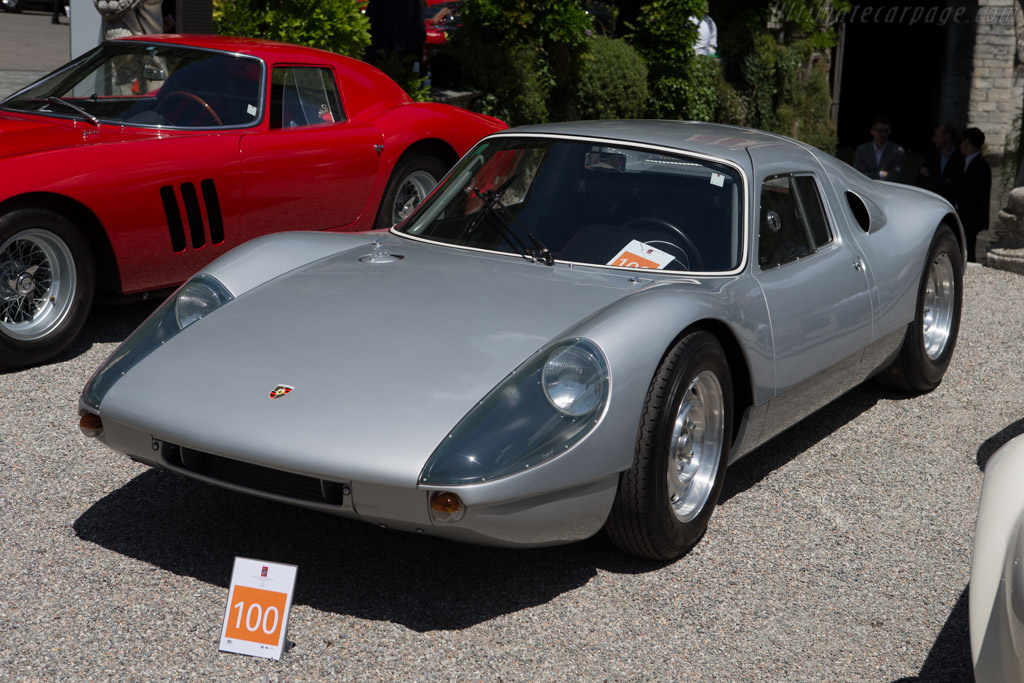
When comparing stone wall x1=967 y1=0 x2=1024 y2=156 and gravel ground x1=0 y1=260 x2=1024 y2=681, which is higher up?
stone wall x1=967 y1=0 x2=1024 y2=156

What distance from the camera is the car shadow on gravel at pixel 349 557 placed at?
3.18 metres

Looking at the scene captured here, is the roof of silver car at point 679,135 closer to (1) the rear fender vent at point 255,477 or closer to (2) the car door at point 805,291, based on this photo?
(2) the car door at point 805,291

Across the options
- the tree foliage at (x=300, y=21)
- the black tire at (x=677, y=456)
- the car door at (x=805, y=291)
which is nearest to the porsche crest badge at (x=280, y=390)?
the black tire at (x=677, y=456)

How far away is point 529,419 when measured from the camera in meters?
2.98

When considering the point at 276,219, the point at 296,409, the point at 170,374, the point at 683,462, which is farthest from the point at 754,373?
the point at 276,219

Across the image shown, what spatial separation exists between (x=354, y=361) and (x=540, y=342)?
20.8 inches

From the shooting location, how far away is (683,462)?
3.53 m

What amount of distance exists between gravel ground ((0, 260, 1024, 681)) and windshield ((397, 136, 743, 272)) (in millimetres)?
953

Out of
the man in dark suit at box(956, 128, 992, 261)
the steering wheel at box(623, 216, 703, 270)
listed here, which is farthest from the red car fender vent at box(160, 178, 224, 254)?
the man in dark suit at box(956, 128, 992, 261)

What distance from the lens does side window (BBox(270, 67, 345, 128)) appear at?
6.08 metres

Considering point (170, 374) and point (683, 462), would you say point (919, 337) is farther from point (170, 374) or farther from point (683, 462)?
point (170, 374)

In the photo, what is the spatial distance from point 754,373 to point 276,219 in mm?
3062

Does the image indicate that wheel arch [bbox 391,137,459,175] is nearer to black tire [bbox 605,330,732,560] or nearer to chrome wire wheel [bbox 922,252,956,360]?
chrome wire wheel [bbox 922,252,956,360]

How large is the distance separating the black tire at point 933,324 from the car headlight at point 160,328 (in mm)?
3015
